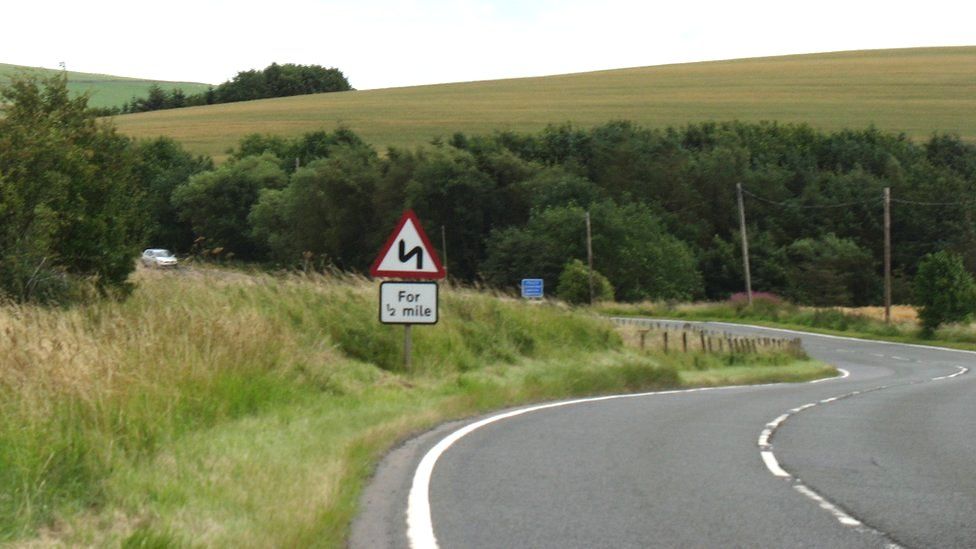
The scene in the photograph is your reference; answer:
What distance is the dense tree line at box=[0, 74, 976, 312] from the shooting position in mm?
84250

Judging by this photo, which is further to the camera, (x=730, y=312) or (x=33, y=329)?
(x=730, y=312)

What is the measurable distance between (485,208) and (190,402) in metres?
78.4

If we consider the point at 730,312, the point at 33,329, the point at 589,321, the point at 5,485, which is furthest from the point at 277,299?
the point at 730,312

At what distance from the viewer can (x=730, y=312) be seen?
257 ft

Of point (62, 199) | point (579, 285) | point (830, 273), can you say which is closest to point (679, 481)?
point (62, 199)

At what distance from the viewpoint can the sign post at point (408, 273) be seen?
17734 millimetres

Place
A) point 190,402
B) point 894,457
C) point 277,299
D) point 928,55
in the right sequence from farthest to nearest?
point 928,55 → point 277,299 → point 894,457 → point 190,402

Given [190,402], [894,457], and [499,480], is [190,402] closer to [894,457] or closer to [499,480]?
[499,480]

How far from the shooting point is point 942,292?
204 ft

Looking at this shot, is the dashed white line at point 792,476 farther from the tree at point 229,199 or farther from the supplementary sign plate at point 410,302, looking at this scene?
the tree at point 229,199

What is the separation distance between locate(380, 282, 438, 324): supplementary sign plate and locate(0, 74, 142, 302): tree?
4.41m

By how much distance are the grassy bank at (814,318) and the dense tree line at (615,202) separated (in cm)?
279

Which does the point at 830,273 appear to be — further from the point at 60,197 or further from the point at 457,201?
the point at 60,197

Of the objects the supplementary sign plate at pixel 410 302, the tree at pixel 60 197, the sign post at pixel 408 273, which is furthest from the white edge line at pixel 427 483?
the tree at pixel 60 197
